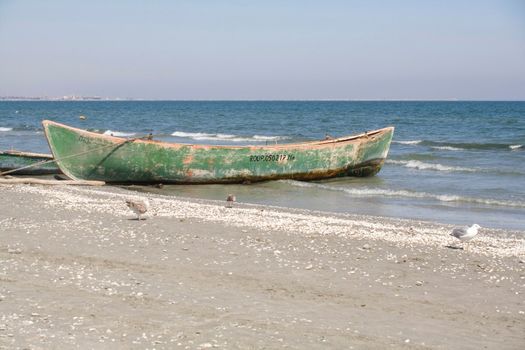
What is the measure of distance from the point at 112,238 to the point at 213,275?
6.82ft

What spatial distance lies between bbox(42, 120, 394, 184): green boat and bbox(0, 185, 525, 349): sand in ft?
16.8

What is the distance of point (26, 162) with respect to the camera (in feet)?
56.4

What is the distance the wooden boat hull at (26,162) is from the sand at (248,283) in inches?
263

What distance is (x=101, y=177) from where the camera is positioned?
16031 mm

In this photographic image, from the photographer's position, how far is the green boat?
15672 millimetres

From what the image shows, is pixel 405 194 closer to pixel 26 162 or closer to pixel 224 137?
pixel 26 162

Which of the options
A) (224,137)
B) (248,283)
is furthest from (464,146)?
(248,283)

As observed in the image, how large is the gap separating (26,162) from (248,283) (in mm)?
11978

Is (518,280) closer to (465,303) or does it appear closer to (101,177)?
(465,303)

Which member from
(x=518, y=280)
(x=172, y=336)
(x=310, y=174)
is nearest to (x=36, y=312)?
(x=172, y=336)

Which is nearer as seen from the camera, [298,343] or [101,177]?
[298,343]

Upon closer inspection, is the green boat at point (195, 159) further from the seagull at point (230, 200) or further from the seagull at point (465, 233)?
the seagull at point (465, 233)

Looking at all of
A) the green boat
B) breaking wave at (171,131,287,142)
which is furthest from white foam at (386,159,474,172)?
breaking wave at (171,131,287,142)

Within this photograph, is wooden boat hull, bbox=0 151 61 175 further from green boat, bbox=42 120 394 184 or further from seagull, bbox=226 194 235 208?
seagull, bbox=226 194 235 208
